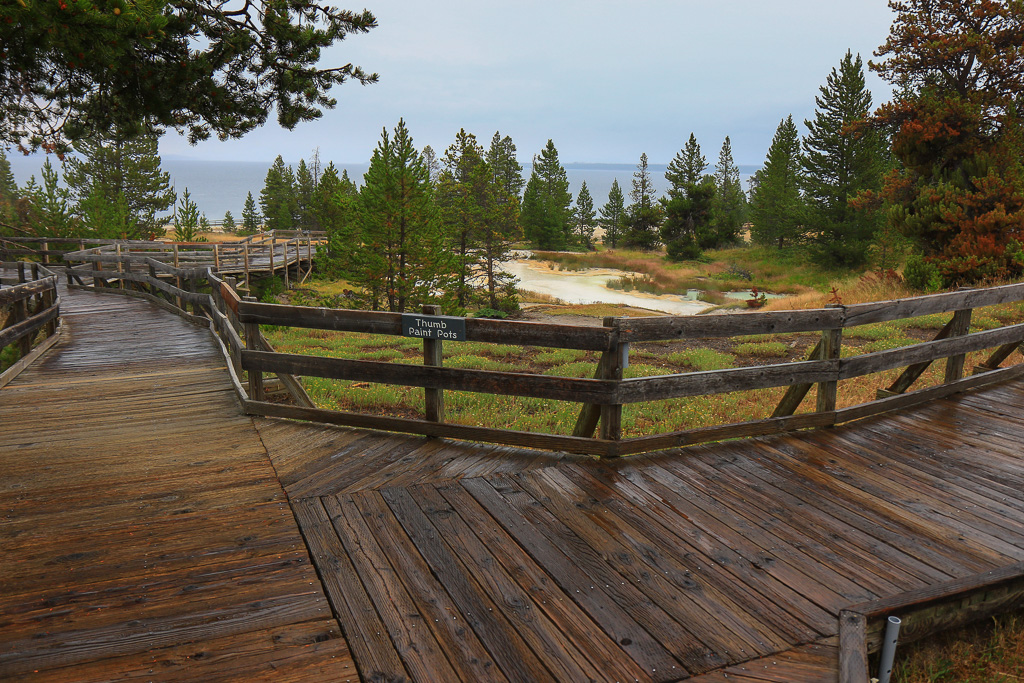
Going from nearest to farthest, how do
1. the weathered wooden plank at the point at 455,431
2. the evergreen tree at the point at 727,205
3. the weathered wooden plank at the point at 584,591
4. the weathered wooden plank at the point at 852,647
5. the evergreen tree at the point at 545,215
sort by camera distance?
the weathered wooden plank at the point at 852,647 → the weathered wooden plank at the point at 584,591 → the weathered wooden plank at the point at 455,431 → the evergreen tree at the point at 727,205 → the evergreen tree at the point at 545,215

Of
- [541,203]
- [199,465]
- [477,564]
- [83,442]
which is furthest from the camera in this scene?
[541,203]

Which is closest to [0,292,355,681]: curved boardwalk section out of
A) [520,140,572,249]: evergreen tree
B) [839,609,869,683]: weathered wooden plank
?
[839,609,869,683]: weathered wooden plank

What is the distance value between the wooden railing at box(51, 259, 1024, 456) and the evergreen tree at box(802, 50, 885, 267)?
1551 inches

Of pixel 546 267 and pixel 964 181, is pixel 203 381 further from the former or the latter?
pixel 546 267

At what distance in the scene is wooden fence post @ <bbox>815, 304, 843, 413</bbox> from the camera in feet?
18.8

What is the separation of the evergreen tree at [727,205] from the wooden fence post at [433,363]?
57327 millimetres

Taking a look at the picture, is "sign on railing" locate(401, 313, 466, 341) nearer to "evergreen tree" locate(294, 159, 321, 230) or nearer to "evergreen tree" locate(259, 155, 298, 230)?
"evergreen tree" locate(259, 155, 298, 230)

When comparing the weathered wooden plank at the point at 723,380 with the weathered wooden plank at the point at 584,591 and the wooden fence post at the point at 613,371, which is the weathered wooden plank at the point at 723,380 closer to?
the wooden fence post at the point at 613,371

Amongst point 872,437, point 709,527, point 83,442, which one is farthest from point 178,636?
point 872,437

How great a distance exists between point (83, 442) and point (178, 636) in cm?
362

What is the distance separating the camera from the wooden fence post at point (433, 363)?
541cm

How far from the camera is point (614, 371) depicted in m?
5.05

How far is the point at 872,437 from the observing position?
5824 millimetres

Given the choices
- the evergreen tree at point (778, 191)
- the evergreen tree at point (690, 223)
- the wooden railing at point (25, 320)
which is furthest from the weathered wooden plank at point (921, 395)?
the evergreen tree at point (690, 223)
